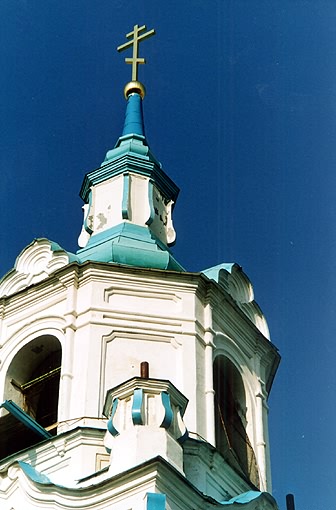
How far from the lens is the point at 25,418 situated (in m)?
22.2

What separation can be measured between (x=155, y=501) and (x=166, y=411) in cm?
155

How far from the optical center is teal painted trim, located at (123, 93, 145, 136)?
28375 millimetres

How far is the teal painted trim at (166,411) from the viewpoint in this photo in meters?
20.5

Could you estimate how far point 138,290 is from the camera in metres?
23.5

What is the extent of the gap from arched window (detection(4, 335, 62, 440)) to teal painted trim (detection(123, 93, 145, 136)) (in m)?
5.50

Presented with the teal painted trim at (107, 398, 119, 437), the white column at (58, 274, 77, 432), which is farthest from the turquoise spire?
the teal painted trim at (107, 398, 119, 437)

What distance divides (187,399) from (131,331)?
6.37 feet

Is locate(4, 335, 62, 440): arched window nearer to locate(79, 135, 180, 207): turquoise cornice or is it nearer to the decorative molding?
the decorative molding

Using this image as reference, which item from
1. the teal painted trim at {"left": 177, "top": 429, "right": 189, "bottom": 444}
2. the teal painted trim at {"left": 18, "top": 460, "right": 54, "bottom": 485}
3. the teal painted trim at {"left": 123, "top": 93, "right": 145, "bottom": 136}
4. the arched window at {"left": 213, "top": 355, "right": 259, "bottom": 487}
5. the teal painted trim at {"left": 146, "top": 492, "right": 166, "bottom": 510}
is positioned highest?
the teal painted trim at {"left": 123, "top": 93, "right": 145, "bottom": 136}

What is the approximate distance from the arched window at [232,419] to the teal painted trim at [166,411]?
6.32ft

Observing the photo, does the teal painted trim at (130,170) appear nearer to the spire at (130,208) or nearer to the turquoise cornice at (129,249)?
the spire at (130,208)

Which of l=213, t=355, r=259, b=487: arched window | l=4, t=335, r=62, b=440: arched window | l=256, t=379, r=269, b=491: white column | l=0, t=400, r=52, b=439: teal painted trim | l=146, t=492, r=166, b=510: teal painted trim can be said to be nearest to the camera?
l=146, t=492, r=166, b=510: teal painted trim

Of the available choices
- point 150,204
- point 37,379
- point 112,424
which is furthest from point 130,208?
point 112,424

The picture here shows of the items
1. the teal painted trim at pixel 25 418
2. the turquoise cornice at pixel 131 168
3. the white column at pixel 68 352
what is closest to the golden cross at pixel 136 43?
the turquoise cornice at pixel 131 168
